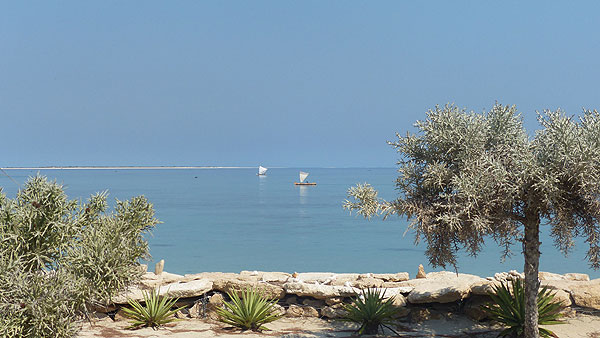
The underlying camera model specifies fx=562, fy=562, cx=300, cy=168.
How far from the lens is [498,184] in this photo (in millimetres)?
8695

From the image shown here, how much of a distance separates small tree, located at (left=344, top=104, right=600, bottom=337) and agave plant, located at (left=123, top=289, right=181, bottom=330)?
489 cm

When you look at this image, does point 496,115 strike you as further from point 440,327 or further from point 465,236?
point 440,327

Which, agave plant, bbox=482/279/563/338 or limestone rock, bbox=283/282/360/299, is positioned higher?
limestone rock, bbox=283/282/360/299

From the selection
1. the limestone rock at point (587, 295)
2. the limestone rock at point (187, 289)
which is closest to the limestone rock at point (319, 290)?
the limestone rock at point (187, 289)

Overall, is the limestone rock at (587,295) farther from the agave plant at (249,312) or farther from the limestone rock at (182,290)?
the limestone rock at (182,290)

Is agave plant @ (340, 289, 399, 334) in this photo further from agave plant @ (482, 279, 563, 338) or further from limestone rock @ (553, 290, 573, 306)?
limestone rock @ (553, 290, 573, 306)

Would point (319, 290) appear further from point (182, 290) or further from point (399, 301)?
point (182, 290)

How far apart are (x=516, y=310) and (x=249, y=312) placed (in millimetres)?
5371

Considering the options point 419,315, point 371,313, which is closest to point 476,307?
point 419,315

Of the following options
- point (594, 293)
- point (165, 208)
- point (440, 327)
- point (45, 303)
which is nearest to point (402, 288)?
point (440, 327)

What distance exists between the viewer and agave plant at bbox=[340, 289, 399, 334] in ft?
38.3

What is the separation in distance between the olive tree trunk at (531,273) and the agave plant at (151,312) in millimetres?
7168

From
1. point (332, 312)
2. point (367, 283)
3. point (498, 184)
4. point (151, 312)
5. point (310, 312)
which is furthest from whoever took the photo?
point (367, 283)

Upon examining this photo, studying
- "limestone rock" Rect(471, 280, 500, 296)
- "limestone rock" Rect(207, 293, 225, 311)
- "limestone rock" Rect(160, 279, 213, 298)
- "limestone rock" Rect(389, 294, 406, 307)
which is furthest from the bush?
"limestone rock" Rect(471, 280, 500, 296)
